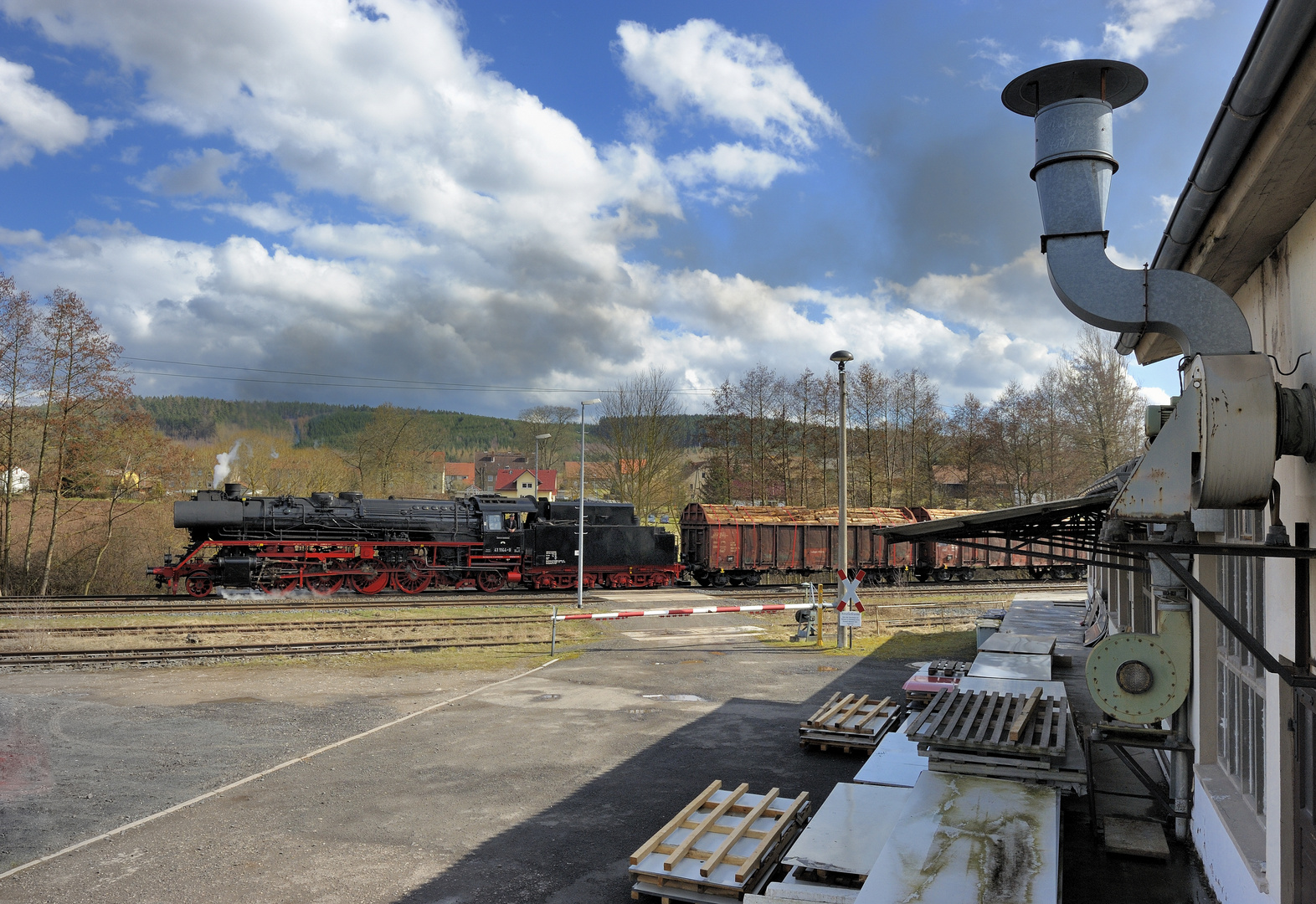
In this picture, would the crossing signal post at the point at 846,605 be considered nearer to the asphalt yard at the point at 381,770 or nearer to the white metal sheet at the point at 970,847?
the asphalt yard at the point at 381,770

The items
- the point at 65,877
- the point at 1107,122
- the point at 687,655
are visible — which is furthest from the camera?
the point at 687,655

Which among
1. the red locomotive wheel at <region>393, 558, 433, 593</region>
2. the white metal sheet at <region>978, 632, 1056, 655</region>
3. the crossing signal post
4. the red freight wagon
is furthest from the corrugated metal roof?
the red freight wagon

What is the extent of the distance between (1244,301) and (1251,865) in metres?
3.42

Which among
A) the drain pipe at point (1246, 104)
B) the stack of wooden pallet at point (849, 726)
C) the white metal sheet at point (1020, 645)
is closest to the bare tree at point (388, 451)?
the white metal sheet at point (1020, 645)

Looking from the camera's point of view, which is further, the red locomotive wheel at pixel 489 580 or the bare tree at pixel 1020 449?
the bare tree at pixel 1020 449

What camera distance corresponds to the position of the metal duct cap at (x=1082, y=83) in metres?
4.62

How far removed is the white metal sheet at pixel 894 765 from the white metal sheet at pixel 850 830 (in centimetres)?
16

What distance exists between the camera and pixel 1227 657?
5531mm

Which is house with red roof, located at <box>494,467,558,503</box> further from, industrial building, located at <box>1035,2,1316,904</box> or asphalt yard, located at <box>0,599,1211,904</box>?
industrial building, located at <box>1035,2,1316,904</box>

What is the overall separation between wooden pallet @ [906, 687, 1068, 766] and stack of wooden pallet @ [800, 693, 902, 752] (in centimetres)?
131

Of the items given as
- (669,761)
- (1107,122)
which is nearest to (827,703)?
(669,761)

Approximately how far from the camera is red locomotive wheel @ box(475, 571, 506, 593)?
2506 centimetres

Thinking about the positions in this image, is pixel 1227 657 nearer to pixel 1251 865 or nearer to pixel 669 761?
pixel 1251 865

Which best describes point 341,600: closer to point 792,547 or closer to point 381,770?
point 381,770
